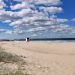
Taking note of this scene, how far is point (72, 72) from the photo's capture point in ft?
38.1

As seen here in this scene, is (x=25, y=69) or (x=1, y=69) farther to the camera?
(x=25, y=69)

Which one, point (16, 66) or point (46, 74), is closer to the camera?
point (46, 74)

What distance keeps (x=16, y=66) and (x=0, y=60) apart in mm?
1421

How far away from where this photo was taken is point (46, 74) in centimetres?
1063

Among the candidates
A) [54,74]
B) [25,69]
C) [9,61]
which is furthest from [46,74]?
[9,61]

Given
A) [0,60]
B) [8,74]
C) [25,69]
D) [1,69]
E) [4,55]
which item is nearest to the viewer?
[8,74]

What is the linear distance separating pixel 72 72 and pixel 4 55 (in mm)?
4187

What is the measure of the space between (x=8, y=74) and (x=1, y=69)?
1.10 meters

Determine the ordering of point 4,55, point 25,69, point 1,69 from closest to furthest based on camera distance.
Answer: point 1,69 → point 25,69 → point 4,55

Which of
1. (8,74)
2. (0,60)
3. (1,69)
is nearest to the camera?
(8,74)

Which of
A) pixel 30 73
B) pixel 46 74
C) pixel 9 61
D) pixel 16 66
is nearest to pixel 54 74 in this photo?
pixel 46 74

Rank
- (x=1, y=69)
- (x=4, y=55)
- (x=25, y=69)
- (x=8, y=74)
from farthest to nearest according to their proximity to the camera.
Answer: (x=4, y=55)
(x=25, y=69)
(x=1, y=69)
(x=8, y=74)

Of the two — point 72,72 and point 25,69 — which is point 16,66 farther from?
point 72,72

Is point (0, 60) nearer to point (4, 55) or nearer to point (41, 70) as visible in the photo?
point (4, 55)
